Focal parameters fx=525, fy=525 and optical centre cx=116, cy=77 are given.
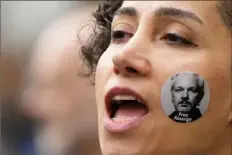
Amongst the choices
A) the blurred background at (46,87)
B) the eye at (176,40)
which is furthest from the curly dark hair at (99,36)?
the eye at (176,40)

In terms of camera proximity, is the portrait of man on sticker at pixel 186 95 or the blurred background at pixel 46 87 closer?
the portrait of man on sticker at pixel 186 95

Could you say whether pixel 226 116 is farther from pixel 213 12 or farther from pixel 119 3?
pixel 119 3

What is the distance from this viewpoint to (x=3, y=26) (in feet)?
3.25

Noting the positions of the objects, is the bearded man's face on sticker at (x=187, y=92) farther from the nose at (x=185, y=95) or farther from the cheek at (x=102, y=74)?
the cheek at (x=102, y=74)

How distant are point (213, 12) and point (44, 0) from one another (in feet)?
1.30

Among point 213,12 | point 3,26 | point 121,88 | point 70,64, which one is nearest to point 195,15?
point 213,12

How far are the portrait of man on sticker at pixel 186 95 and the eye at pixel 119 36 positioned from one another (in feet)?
0.35

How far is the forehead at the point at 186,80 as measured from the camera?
71 cm

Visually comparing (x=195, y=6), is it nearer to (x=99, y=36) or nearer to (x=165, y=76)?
(x=165, y=76)

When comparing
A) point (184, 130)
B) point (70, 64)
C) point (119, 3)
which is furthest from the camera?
point (70, 64)

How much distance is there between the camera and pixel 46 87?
95 cm

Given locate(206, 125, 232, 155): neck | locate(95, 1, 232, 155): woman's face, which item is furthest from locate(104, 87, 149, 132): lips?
locate(206, 125, 232, 155): neck

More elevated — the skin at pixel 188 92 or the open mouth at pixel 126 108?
the skin at pixel 188 92

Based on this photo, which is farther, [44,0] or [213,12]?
[44,0]
